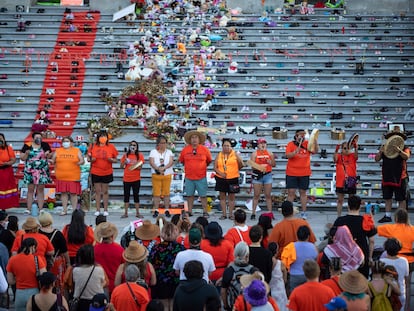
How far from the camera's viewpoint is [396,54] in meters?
20.8

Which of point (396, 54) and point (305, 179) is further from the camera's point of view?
point (396, 54)

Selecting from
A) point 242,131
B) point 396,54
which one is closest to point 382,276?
point 242,131

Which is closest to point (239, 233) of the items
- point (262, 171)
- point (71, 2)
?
point (262, 171)

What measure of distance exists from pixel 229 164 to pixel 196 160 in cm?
62

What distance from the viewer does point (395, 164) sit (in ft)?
47.9

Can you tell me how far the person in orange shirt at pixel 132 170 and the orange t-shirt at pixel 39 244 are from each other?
5694 millimetres

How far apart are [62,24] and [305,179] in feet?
34.9

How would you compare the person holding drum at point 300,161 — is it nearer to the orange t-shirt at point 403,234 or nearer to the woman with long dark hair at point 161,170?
the woman with long dark hair at point 161,170

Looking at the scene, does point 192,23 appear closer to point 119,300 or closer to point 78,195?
point 78,195

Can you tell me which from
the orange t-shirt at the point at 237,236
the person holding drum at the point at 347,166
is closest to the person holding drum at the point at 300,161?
the person holding drum at the point at 347,166

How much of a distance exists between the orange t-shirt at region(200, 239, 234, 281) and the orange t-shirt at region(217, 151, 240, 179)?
19.4ft

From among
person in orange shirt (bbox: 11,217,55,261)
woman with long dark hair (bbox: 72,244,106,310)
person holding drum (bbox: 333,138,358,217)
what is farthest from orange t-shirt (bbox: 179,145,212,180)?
woman with long dark hair (bbox: 72,244,106,310)

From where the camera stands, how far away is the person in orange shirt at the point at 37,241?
915cm

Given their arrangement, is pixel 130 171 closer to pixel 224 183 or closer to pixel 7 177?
pixel 224 183
